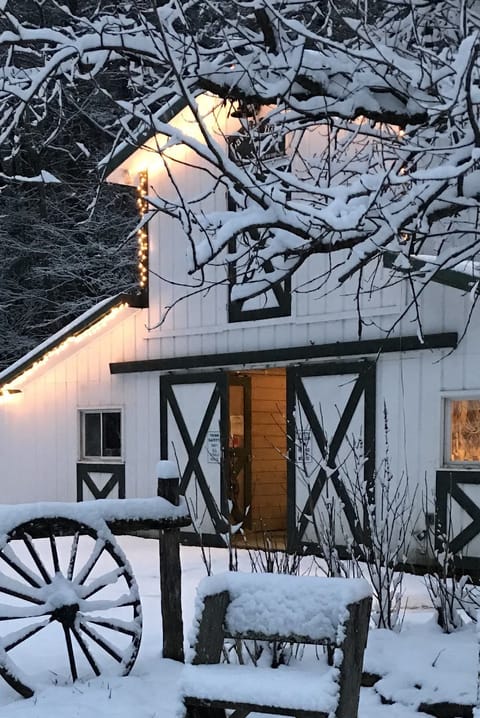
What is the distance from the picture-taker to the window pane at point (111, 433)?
12.1m

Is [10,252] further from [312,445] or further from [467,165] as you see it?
[467,165]

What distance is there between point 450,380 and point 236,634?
5607 millimetres

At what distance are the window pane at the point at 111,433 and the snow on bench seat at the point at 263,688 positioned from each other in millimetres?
8811

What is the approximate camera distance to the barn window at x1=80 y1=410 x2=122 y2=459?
1208 centimetres

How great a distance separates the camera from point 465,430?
869cm

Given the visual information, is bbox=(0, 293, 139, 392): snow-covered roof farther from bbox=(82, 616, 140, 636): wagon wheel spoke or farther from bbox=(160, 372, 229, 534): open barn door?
bbox=(82, 616, 140, 636): wagon wheel spoke

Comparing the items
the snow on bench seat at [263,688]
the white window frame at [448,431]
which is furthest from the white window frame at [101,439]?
the snow on bench seat at [263,688]

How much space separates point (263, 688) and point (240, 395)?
9.19 metres

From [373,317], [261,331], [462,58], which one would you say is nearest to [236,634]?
[462,58]

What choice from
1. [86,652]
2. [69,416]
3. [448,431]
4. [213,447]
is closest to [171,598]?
[86,652]

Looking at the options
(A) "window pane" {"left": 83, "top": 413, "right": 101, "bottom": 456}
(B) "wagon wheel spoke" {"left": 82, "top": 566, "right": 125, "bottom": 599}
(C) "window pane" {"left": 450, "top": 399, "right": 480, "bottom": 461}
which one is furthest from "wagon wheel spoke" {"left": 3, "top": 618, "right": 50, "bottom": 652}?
(A) "window pane" {"left": 83, "top": 413, "right": 101, "bottom": 456}

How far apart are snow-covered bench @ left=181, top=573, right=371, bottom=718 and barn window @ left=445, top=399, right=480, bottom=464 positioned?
5.43 m

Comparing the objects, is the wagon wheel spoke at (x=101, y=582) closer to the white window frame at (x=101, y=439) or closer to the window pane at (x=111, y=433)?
the white window frame at (x=101, y=439)

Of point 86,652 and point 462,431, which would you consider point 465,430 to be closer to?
point 462,431
